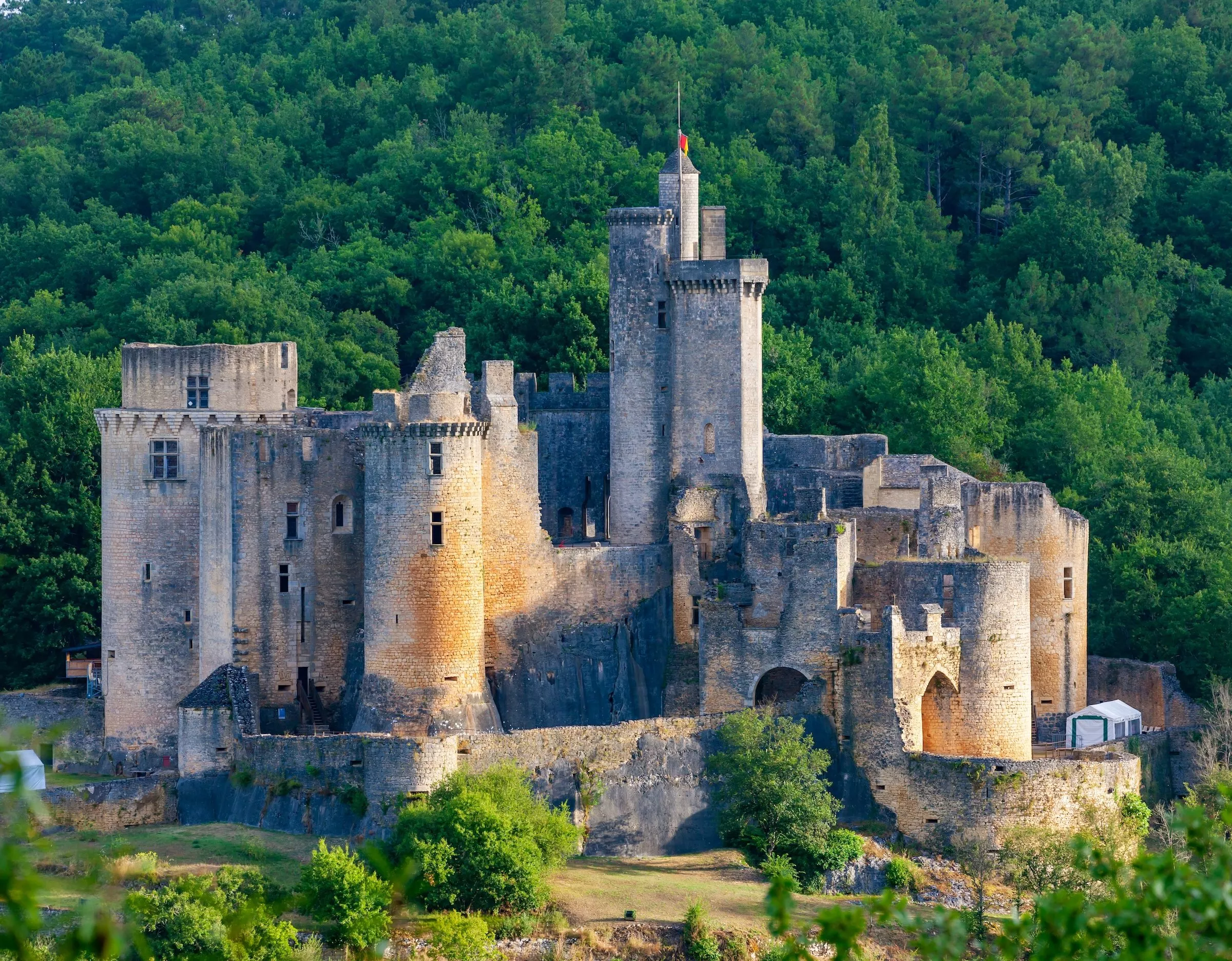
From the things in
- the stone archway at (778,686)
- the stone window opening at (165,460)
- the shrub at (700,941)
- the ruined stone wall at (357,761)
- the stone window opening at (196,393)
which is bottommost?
the shrub at (700,941)

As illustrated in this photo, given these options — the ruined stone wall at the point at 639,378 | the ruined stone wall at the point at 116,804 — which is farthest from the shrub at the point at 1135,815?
the ruined stone wall at the point at 116,804

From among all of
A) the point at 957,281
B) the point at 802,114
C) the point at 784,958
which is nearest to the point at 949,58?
the point at 802,114

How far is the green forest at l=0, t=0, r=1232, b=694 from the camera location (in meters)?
57.5

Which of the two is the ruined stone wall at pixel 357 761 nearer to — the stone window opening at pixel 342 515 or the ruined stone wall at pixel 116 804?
the ruined stone wall at pixel 116 804

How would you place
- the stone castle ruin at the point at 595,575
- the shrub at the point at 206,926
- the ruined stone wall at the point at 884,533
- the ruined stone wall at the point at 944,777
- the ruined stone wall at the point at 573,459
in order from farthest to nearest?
1. the ruined stone wall at the point at 573,459
2. the ruined stone wall at the point at 884,533
3. the stone castle ruin at the point at 595,575
4. the ruined stone wall at the point at 944,777
5. the shrub at the point at 206,926

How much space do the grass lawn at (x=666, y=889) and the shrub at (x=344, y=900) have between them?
3156 millimetres

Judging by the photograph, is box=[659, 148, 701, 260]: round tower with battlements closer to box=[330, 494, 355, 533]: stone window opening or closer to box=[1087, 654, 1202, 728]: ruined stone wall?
box=[330, 494, 355, 533]: stone window opening

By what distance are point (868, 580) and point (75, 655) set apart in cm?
1797

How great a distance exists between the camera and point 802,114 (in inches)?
3147

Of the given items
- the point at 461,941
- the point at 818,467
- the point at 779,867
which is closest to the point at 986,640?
the point at 779,867

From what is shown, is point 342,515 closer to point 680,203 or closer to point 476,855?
point 680,203

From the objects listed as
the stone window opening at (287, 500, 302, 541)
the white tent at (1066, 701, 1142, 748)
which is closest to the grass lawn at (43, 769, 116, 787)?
the stone window opening at (287, 500, 302, 541)

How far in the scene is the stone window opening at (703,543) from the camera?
48031 mm

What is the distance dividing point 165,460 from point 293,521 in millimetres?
3125
